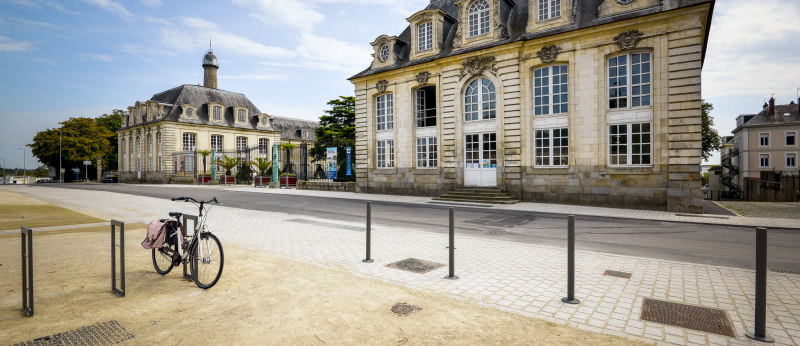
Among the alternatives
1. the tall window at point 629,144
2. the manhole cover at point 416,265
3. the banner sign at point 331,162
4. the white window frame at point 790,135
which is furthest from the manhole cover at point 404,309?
the white window frame at point 790,135

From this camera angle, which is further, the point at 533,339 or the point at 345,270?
the point at 345,270

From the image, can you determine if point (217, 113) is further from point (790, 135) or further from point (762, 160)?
point (790, 135)

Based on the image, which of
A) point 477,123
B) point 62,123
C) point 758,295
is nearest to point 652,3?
point 477,123

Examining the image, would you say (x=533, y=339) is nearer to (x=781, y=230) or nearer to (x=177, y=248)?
(x=177, y=248)

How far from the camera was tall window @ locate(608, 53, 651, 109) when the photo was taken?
15016 mm

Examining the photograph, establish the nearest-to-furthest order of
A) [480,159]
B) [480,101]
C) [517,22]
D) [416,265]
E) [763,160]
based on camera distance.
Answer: [416,265] < [517,22] < [480,159] < [480,101] < [763,160]

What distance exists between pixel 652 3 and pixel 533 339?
55.0 ft

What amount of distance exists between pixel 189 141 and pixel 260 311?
49666mm

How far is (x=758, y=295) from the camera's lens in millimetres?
3209

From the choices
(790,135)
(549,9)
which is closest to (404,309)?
(549,9)

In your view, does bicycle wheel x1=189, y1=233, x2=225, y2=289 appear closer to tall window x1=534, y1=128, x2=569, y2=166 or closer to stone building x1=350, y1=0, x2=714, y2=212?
stone building x1=350, y1=0, x2=714, y2=212

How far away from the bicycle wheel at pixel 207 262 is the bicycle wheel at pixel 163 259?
23.4 inches

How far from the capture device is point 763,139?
45.2 m

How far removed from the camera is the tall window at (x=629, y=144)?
49.0 ft
